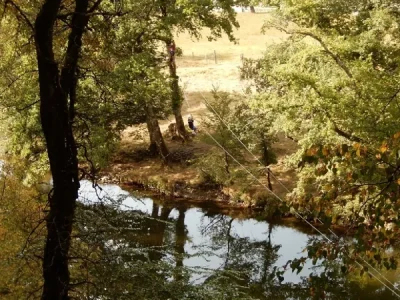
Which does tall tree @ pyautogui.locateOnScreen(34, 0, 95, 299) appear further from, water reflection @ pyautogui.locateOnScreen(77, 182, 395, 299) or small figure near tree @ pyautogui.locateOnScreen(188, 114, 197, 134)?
small figure near tree @ pyautogui.locateOnScreen(188, 114, 197, 134)

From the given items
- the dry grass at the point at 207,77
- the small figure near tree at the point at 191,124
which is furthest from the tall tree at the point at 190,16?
the small figure near tree at the point at 191,124

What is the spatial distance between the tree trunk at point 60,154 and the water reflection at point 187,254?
336mm

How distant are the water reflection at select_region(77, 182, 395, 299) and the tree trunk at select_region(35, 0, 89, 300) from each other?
336 millimetres

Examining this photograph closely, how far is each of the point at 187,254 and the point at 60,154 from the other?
261 centimetres

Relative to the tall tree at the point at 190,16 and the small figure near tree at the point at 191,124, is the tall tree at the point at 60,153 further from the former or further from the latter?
the small figure near tree at the point at 191,124

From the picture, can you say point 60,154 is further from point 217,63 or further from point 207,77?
point 217,63

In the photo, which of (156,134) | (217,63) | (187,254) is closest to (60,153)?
(187,254)

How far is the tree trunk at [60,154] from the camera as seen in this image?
11.9ft

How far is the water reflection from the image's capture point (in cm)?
453

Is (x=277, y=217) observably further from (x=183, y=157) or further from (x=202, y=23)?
(x=202, y=23)

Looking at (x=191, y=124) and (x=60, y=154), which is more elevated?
(x=191, y=124)

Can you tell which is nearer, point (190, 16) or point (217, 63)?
point (190, 16)

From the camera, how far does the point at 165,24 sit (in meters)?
17.4

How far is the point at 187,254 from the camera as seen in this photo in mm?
5836
